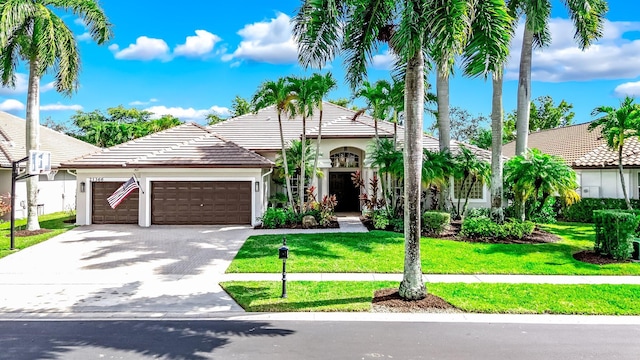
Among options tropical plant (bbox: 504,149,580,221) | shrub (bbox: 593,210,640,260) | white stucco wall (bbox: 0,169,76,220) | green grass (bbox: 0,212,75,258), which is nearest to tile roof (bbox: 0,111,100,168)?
white stucco wall (bbox: 0,169,76,220)

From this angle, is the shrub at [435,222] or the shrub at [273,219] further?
the shrub at [273,219]

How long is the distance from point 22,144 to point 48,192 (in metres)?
3.06

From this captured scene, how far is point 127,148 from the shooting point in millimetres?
19875

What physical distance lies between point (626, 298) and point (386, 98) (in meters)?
10.7

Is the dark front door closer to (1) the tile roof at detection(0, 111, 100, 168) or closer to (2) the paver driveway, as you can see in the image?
(2) the paver driveway

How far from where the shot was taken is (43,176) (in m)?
23.5

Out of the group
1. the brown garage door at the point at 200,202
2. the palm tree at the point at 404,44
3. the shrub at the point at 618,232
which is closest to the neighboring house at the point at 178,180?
the brown garage door at the point at 200,202

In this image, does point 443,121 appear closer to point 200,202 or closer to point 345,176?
point 345,176

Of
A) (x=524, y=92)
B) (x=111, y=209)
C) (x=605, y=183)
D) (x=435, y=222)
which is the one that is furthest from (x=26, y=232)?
(x=605, y=183)

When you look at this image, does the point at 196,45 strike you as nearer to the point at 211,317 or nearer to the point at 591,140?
the point at 211,317

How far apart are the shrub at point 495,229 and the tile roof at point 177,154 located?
8482 millimetres

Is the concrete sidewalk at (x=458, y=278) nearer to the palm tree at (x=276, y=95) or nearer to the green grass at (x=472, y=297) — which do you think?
the green grass at (x=472, y=297)

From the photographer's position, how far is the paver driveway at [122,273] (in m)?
8.50

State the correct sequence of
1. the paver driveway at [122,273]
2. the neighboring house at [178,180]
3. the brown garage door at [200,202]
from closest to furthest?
the paver driveway at [122,273]
the neighboring house at [178,180]
the brown garage door at [200,202]
